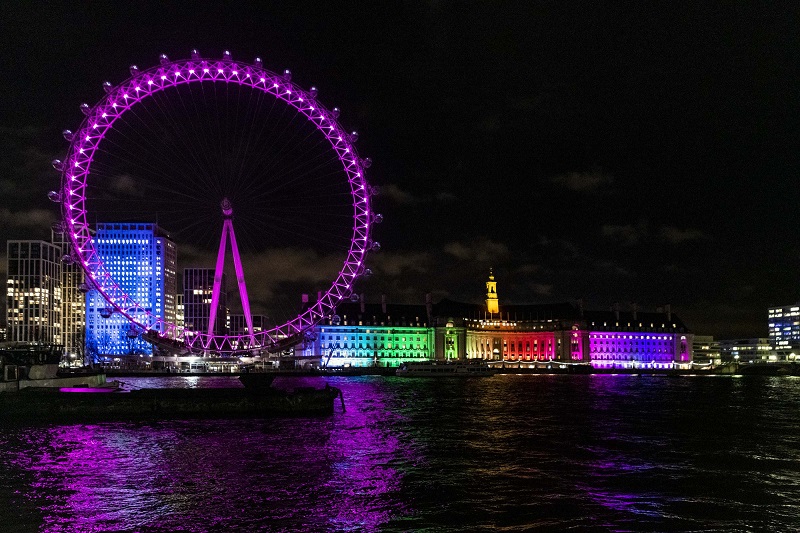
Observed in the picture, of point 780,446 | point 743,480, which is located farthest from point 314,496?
point 780,446

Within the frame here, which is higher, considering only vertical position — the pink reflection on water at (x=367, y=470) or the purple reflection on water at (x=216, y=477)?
the purple reflection on water at (x=216, y=477)

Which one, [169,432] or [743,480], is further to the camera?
[169,432]

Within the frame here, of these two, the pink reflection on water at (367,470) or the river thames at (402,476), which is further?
the pink reflection on water at (367,470)

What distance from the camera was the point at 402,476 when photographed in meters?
28.9

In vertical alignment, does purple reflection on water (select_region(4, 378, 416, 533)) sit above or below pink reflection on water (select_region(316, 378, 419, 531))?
above

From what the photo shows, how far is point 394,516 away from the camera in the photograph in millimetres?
22359

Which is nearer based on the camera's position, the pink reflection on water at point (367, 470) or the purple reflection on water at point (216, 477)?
the purple reflection on water at point (216, 477)

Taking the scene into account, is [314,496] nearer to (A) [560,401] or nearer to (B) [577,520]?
(B) [577,520]

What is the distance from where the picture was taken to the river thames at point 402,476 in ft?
71.6

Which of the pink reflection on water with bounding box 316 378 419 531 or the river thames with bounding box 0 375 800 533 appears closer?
the river thames with bounding box 0 375 800 533

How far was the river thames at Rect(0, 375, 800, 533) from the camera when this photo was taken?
21.8m

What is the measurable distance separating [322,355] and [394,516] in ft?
562

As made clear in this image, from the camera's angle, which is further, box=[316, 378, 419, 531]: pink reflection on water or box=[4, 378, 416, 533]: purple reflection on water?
box=[316, 378, 419, 531]: pink reflection on water

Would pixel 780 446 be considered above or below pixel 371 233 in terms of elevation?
below
